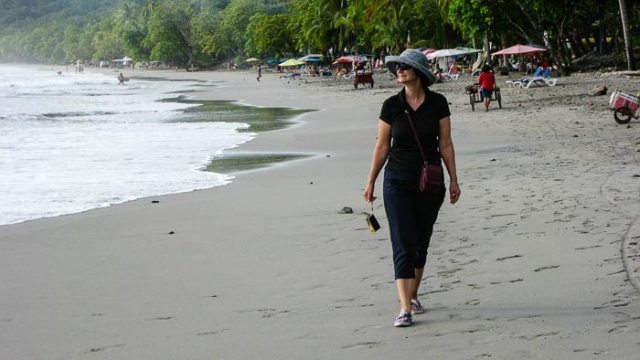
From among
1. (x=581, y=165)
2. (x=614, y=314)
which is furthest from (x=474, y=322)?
(x=581, y=165)

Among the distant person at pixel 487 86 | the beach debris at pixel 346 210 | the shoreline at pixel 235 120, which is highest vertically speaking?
the distant person at pixel 487 86

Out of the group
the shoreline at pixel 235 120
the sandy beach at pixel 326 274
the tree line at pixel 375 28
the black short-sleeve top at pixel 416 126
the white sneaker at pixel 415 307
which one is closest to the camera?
the sandy beach at pixel 326 274

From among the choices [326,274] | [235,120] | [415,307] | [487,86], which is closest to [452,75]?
[235,120]

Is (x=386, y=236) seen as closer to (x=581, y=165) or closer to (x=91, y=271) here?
(x=91, y=271)

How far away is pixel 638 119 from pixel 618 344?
43.3ft

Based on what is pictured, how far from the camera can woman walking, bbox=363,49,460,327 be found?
470 centimetres

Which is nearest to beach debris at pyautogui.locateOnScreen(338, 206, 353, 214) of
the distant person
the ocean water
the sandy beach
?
the sandy beach

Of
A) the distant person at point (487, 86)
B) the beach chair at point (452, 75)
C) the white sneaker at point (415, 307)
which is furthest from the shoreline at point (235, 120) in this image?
the beach chair at point (452, 75)

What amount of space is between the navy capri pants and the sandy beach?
1.26 feet

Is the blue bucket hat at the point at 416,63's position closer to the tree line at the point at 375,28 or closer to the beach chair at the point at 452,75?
the tree line at the point at 375,28

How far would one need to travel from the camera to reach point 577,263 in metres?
5.82

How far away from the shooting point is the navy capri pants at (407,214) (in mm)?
4758

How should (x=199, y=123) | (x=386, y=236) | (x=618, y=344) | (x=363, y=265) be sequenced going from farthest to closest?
(x=199, y=123), (x=386, y=236), (x=363, y=265), (x=618, y=344)

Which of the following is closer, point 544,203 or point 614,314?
point 614,314
